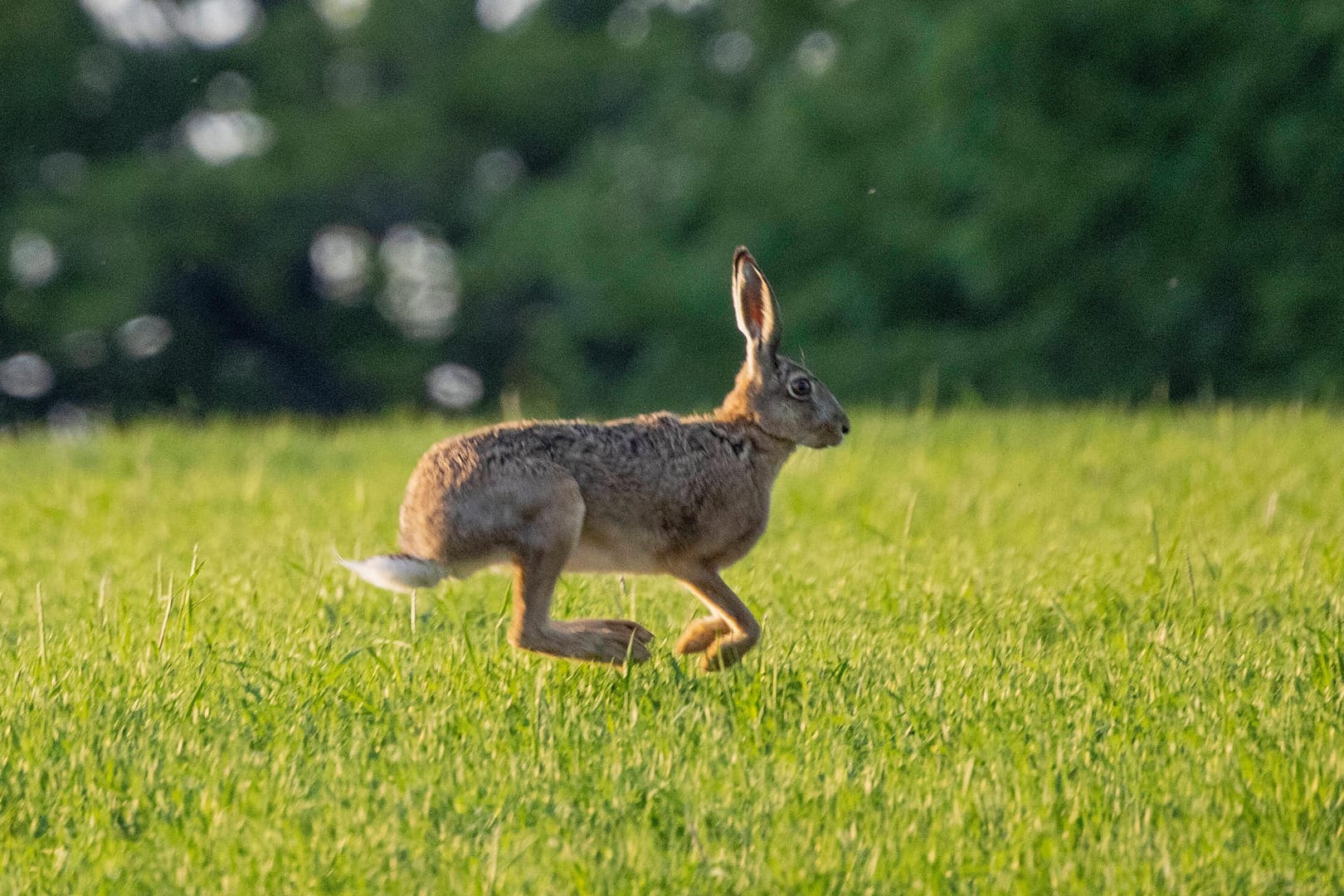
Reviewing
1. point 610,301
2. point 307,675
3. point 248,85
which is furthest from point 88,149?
point 307,675

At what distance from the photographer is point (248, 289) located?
31.8 meters

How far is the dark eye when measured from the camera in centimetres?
570

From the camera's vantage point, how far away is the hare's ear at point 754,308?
5.57 meters

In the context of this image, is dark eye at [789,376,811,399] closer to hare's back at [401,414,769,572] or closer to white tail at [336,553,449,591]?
hare's back at [401,414,769,572]

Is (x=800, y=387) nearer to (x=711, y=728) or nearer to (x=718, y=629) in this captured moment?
(x=718, y=629)

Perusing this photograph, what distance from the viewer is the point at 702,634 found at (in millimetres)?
5402

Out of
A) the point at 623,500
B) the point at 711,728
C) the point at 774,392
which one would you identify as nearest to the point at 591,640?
the point at 623,500

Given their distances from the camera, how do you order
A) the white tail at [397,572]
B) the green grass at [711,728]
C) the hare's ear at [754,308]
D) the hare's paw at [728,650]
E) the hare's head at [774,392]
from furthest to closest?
the hare's head at [774,392]
the hare's ear at [754,308]
the hare's paw at [728,650]
the white tail at [397,572]
the green grass at [711,728]

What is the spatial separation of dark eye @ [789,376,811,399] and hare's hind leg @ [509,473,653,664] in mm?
990

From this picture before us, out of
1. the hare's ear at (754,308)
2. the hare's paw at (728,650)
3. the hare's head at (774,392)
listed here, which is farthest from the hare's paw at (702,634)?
the hare's ear at (754,308)

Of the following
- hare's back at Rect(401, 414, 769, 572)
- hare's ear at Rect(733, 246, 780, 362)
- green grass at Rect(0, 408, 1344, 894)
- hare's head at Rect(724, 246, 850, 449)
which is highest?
hare's ear at Rect(733, 246, 780, 362)

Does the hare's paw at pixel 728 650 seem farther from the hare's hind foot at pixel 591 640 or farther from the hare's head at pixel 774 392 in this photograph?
the hare's head at pixel 774 392

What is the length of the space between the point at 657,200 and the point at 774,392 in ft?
78.6

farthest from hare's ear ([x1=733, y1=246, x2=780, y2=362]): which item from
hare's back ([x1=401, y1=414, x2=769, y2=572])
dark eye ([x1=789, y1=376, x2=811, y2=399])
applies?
hare's back ([x1=401, y1=414, x2=769, y2=572])
